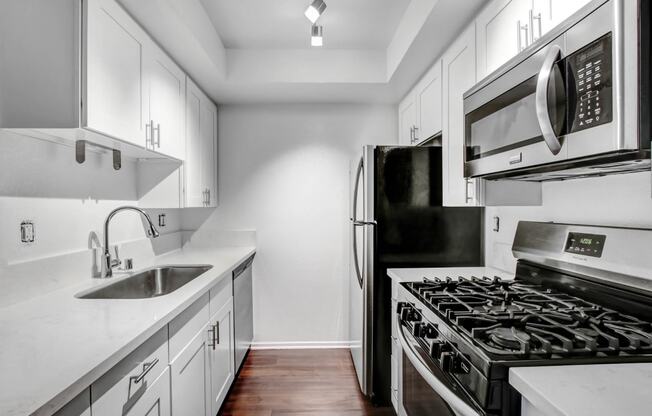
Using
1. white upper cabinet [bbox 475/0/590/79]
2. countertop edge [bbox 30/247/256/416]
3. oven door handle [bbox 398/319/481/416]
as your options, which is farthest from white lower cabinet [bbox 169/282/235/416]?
white upper cabinet [bbox 475/0/590/79]

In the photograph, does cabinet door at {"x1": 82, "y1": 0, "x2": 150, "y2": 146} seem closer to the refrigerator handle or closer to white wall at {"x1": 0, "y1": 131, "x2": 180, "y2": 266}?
white wall at {"x1": 0, "y1": 131, "x2": 180, "y2": 266}

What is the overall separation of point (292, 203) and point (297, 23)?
4.96 feet

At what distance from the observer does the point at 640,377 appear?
0.80 metres

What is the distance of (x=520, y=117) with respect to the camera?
1.22 metres

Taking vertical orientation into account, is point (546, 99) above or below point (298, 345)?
above

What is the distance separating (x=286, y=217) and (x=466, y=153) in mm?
2073

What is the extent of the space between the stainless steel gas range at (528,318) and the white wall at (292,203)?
5.43 feet

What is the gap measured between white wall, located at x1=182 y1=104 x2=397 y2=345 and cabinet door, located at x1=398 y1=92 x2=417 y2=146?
376mm

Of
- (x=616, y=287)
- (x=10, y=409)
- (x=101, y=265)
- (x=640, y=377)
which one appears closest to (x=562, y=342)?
(x=640, y=377)

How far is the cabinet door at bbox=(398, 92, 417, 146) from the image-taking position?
9.38ft

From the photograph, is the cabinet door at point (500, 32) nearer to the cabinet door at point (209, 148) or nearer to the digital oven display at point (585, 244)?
the digital oven display at point (585, 244)

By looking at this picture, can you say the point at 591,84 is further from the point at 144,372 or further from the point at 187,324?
the point at 187,324

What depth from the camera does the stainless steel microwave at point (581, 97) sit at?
2.69 ft

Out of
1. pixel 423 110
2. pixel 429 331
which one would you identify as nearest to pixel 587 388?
pixel 429 331
